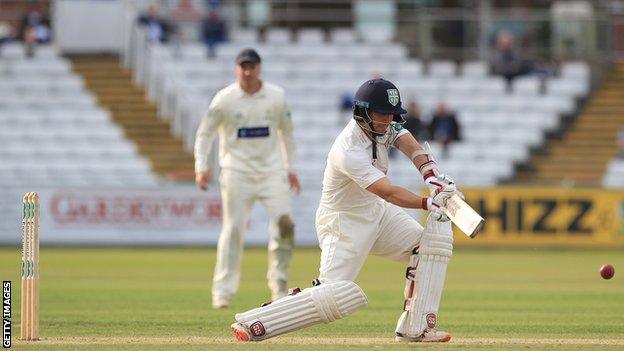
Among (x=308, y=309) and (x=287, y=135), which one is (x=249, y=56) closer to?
(x=287, y=135)

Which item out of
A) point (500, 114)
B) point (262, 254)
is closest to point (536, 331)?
point (262, 254)

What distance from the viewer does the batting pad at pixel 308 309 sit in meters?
8.12

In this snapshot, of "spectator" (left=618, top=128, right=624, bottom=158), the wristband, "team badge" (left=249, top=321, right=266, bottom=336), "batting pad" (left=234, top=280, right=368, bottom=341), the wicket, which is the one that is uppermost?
the wristband

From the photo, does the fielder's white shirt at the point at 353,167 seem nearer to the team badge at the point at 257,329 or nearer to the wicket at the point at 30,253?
the team badge at the point at 257,329

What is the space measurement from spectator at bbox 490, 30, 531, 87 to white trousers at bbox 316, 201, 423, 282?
17.2 metres

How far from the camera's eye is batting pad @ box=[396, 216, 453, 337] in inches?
331

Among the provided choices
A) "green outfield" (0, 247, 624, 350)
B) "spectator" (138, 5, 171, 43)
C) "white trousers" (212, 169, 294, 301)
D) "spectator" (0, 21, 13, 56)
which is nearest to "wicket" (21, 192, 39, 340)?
"green outfield" (0, 247, 624, 350)

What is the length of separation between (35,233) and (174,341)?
105cm

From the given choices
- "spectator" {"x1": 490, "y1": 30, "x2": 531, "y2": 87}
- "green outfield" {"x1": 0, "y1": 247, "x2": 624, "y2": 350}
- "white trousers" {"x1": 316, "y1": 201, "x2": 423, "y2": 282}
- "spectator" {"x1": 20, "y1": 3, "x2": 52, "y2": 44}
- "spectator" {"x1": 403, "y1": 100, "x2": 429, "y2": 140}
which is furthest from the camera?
"spectator" {"x1": 20, "y1": 3, "x2": 52, "y2": 44}

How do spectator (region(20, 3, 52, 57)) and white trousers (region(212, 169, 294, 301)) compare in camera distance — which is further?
spectator (region(20, 3, 52, 57))

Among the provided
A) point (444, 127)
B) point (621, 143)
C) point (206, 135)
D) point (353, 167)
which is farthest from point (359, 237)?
point (621, 143)

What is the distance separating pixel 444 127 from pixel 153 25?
587 centimetres

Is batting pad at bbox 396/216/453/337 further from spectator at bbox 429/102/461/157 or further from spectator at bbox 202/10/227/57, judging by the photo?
spectator at bbox 202/10/227/57

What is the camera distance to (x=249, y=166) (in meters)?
11.7
